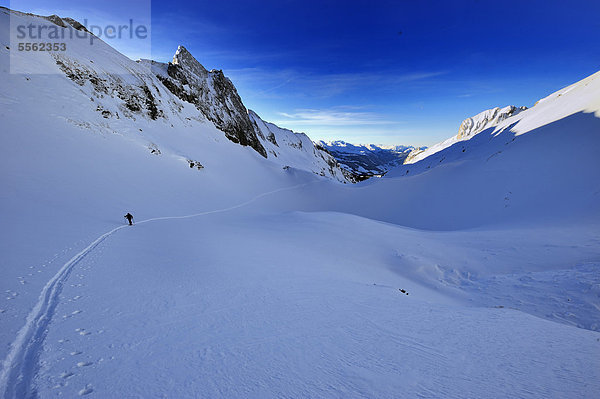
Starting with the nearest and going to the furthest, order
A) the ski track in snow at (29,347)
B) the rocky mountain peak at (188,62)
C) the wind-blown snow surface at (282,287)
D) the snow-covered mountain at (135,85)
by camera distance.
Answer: the ski track in snow at (29,347) → the wind-blown snow surface at (282,287) → the snow-covered mountain at (135,85) → the rocky mountain peak at (188,62)

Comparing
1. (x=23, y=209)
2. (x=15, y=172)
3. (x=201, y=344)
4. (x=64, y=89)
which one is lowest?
(x=201, y=344)

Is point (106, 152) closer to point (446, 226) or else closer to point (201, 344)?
point (201, 344)

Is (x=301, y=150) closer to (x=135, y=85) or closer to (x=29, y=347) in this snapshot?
(x=135, y=85)

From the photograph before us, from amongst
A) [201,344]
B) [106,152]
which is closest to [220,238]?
[201,344]

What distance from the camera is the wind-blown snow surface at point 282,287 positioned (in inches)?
132

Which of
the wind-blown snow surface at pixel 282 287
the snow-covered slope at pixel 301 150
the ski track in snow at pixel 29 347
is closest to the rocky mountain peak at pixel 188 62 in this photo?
the wind-blown snow surface at pixel 282 287

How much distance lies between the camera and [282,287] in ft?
24.0

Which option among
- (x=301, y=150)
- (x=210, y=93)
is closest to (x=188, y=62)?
(x=210, y=93)

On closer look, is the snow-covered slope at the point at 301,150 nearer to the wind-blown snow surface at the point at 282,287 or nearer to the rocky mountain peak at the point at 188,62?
the rocky mountain peak at the point at 188,62

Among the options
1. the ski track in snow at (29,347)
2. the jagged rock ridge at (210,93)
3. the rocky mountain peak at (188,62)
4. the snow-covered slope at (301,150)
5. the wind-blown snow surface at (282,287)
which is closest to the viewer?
the ski track in snow at (29,347)

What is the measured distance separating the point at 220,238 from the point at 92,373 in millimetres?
10698

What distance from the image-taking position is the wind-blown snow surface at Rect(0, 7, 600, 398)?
3348 millimetres

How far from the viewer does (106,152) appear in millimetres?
26328

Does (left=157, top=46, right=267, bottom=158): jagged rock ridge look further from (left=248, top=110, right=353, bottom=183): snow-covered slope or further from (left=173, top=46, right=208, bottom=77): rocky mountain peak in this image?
(left=248, top=110, right=353, bottom=183): snow-covered slope
